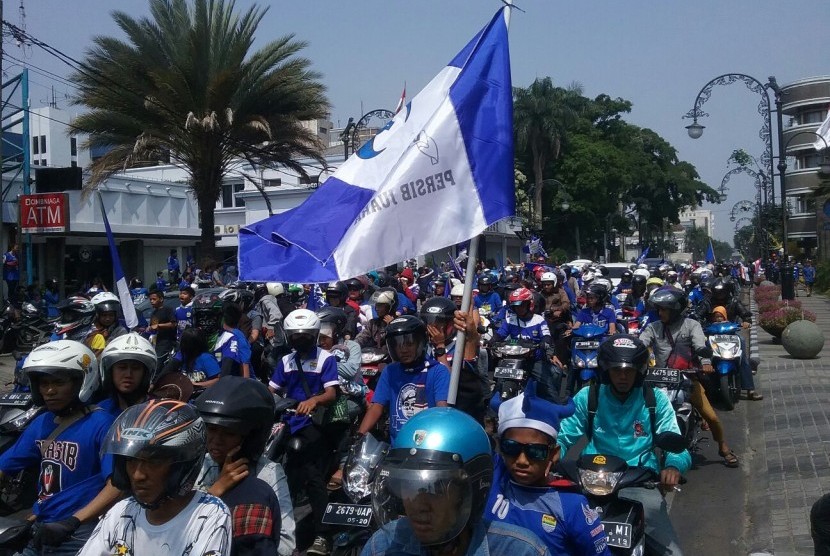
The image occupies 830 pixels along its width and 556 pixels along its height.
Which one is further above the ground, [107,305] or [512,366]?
[107,305]

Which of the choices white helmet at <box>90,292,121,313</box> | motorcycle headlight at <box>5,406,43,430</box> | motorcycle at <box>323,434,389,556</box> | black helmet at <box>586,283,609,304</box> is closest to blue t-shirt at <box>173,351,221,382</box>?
motorcycle headlight at <box>5,406,43,430</box>

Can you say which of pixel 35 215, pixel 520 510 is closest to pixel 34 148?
pixel 35 215

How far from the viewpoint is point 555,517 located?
3.30 metres

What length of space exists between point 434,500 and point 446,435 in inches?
8.4

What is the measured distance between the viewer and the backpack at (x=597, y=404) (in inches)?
198

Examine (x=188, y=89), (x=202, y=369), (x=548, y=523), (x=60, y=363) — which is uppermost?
(x=188, y=89)

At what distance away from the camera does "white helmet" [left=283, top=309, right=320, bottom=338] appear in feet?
20.5

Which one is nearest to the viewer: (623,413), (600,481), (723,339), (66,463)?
(66,463)

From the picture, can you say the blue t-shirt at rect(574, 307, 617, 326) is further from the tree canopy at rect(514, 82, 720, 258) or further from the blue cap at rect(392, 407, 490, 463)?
the tree canopy at rect(514, 82, 720, 258)

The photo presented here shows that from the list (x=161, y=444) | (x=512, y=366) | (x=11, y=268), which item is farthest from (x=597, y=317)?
(x=11, y=268)

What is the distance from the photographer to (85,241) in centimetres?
3183

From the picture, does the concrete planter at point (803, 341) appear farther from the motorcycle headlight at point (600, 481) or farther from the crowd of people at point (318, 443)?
the motorcycle headlight at point (600, 481)

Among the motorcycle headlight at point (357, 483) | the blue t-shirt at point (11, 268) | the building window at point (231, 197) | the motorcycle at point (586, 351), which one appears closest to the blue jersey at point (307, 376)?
the motorcycle headlight at point (357, 483)

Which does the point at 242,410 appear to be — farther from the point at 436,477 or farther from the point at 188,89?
the point at 188,89
